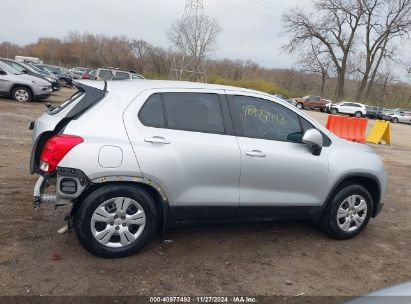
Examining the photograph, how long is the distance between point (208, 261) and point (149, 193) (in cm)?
91

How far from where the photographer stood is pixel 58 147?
3.50m

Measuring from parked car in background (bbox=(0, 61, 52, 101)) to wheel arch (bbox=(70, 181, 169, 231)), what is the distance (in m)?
14.0

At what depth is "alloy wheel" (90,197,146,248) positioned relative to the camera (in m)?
3.66

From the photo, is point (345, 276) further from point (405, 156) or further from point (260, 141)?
point (405, 156)

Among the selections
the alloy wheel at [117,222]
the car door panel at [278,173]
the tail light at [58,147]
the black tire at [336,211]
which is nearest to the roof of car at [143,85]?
the car door panel at [278,173]

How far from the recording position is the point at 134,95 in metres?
3.89

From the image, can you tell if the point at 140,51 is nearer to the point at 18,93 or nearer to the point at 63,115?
the point at 18,93

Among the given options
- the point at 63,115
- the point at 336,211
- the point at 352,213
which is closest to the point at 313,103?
the point at 352,213

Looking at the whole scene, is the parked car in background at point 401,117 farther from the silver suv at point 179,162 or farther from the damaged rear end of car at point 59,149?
the damaged rear end of car at point 59,149

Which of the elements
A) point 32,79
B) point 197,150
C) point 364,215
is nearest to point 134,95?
point 197,150

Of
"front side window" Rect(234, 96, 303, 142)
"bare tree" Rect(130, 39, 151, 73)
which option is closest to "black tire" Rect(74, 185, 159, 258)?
"front side window" Rect(234, 96, 303, 142)

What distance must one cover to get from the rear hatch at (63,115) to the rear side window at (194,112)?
2.26 ft

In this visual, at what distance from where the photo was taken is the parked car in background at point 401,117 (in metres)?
42.8

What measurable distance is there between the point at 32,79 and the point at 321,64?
2031 inches
